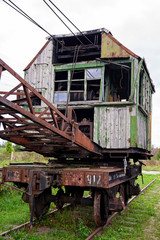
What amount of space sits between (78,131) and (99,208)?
1914 millimetres

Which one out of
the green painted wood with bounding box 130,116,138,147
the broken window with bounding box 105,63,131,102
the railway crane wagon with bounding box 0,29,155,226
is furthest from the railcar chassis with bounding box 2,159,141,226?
the broken window with bounding box 105,63,131,102

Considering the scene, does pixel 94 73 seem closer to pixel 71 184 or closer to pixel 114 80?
pixel 114 80

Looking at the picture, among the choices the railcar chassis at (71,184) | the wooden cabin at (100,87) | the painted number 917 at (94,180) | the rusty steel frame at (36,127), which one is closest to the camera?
the rusty steel frame at (36,127)

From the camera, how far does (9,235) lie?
5.38 meters

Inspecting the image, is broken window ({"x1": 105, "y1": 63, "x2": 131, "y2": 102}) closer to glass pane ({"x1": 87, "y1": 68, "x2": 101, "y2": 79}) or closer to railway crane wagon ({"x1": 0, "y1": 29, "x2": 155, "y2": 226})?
railway crane wagon ({"x1": 0, "y1": 29, "x2": 155, "y2": 226})

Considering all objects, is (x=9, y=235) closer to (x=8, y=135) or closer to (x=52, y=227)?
(x=52, y=227)

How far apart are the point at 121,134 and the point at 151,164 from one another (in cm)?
3517

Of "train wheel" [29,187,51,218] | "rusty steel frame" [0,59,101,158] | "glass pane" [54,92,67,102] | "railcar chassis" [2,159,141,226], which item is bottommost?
"train wheel" [29,187,51,218]

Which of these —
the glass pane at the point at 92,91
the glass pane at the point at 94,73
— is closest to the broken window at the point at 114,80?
the glass pane at the point at 92,91

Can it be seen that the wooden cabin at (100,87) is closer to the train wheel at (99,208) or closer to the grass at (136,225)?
the grass at (136,225)

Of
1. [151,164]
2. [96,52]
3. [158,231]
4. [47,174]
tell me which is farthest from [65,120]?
[151,164]

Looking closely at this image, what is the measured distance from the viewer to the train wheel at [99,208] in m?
5.55

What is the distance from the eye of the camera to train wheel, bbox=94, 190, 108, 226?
219 inches

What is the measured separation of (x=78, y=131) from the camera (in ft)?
20.5
